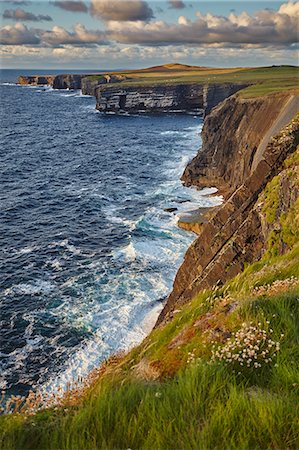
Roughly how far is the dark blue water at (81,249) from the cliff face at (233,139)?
14.5 ft

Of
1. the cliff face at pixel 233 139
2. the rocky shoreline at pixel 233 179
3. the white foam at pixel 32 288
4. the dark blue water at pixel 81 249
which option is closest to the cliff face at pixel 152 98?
the rocky shoreline at pixel 233 179

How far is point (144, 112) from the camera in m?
152

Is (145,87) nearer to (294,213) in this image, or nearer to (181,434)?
(294,213)

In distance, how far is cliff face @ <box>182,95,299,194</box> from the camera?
52.2 meters

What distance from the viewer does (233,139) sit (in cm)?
5956

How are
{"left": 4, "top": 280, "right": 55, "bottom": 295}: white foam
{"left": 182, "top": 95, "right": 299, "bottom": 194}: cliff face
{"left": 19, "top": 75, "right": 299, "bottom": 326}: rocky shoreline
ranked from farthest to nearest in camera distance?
{"left": 182, "top": 95, "right": 299, "bottom": 194}: cliff face < {"left": 4, "top": 280, "right": 55, "bottom": 295}: white foam < {"left": 19, "top": 75, "right": 299, "bottom": 326}: rocky shoreline

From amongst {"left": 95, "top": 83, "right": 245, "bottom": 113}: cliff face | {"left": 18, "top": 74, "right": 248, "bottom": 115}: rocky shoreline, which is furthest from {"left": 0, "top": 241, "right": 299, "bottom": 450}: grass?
{"left": 95, "top": 83, "right": 245, "bottom": 113}: cliff face

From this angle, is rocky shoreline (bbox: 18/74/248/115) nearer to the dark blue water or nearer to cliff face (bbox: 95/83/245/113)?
cliff face (bbox: 95/83/245/113)

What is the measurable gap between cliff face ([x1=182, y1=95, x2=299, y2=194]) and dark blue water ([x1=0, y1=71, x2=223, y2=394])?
174 inches

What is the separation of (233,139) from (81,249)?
3115 cm

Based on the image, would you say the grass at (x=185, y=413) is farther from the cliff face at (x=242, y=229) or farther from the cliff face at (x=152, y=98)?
the cliff face at (x=152, y=98)

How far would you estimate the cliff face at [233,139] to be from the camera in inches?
2055

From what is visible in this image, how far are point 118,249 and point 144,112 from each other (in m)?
121

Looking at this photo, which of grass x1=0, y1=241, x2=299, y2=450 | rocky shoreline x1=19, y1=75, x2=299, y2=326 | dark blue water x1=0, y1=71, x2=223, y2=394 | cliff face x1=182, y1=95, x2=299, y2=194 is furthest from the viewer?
cliff face x1=182, y1=95, x2=299, y2=194
